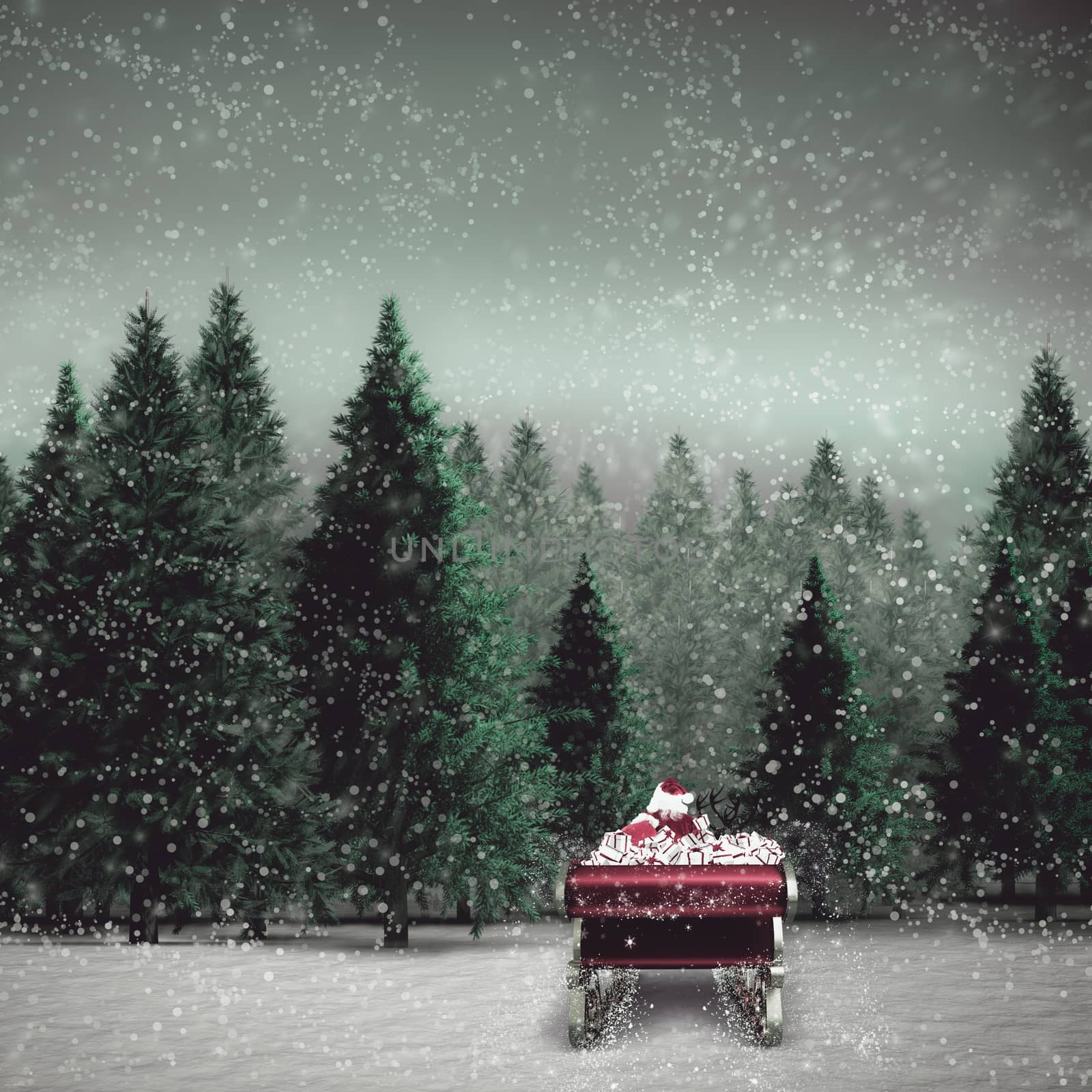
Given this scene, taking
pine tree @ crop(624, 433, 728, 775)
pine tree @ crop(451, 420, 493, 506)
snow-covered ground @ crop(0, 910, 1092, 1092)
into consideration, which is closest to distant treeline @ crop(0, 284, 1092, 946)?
snow-covered ground @ crop(0, 910, 1092, 1092)

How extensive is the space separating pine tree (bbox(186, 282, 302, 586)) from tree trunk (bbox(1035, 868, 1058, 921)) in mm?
18273

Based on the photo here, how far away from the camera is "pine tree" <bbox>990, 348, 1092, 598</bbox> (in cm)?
3778

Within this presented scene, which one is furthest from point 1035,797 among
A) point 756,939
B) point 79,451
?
point 79,451

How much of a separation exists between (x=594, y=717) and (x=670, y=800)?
16836 mm

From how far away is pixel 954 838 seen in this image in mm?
25422

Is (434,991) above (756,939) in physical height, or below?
below

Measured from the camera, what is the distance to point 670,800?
10.3m

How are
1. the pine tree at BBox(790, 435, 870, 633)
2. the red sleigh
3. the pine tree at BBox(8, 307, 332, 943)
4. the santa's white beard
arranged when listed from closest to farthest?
the red sleigh → the santa's white beard → the pine tree at BBox(8, 307, 332, 943) → the pine tree at BBox(790, 435, 870, 633)

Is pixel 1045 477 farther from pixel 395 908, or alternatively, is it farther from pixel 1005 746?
pixel 395 908

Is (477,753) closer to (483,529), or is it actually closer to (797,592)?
(797,592)

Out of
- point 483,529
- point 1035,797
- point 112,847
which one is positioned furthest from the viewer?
point 483,529

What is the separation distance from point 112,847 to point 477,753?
18.2 feet

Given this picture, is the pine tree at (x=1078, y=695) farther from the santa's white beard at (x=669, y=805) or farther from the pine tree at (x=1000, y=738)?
the santa's white beard at (x=669, y=805)

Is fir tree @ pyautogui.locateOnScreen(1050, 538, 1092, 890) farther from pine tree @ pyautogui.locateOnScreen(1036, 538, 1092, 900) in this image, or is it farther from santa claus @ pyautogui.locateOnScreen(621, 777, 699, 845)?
santa claus @ pyautogui.locateOnScreen(621, 777, 699, 845)
